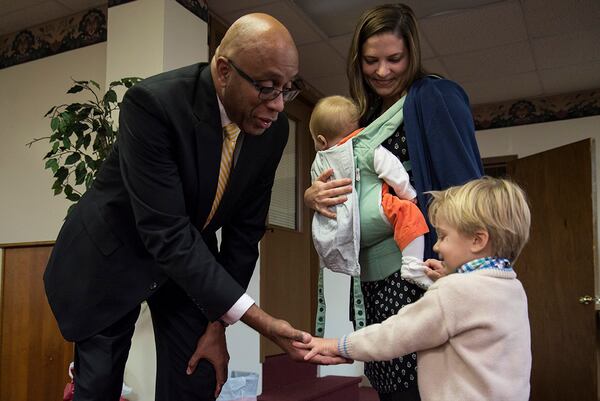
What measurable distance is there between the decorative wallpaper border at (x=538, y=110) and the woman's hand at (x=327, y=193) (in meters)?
4.79

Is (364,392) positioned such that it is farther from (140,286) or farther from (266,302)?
(140,286)

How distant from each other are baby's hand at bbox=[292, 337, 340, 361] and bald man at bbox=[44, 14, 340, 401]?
3 cm

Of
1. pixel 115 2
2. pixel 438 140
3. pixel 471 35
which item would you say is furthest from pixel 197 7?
pixel 438 140

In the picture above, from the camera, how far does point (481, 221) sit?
113 cm

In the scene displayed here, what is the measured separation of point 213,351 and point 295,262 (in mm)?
3364

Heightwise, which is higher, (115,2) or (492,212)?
(115,2)

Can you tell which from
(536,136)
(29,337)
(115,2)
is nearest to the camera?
(115,2)

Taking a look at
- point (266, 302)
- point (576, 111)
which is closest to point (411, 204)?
point (266, 302)

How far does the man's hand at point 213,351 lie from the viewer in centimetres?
152

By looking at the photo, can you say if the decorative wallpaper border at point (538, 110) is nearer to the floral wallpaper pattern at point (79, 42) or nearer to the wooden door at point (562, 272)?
the floral wallpaper pattern at point (79, 42)

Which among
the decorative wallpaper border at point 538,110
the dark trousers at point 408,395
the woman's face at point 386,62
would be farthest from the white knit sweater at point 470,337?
the decorative wallpaper border at point 538,110

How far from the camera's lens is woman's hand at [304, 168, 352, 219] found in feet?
4.66

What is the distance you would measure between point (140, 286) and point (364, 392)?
4132 millimetres

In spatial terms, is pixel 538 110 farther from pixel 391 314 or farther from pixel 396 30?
pixel 391 314
